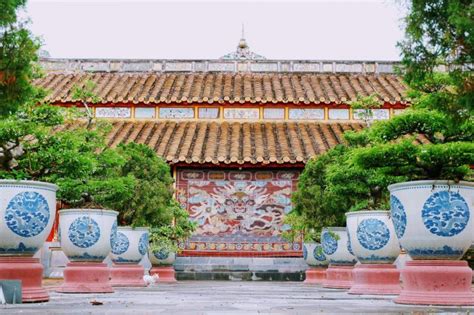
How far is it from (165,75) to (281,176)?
550 centimetres

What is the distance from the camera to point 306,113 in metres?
17.0

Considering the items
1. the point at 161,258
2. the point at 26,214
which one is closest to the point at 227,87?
the point at 161,258

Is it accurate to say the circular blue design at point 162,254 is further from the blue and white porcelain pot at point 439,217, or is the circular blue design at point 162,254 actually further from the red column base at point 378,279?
the blue and white porcelain pot at point 439,217

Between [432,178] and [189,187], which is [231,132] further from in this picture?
[432,178]

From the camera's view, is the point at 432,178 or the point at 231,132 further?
the point at 231,132

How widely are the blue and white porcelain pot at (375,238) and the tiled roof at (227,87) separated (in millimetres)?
9657

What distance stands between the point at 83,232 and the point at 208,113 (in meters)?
10.1

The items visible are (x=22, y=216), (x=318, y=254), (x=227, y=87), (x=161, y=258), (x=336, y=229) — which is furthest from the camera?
(x=227, y=87)

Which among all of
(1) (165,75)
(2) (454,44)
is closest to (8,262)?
(2) (454,44)

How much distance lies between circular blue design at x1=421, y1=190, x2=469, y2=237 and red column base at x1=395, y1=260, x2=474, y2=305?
0.88 feet

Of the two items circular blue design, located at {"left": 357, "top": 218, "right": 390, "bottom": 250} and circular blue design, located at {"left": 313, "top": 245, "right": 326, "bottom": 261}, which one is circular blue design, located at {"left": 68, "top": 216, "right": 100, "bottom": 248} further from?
circular blue design, located at {"left": 313, "top": 245, "right": 326, "bottom": 261}

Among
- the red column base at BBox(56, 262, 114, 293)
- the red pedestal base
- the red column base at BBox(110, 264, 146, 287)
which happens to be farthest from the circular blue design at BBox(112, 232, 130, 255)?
the red pedestal base

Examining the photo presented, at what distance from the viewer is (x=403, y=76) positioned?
3471mm

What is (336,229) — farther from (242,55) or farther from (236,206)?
(242,55)
